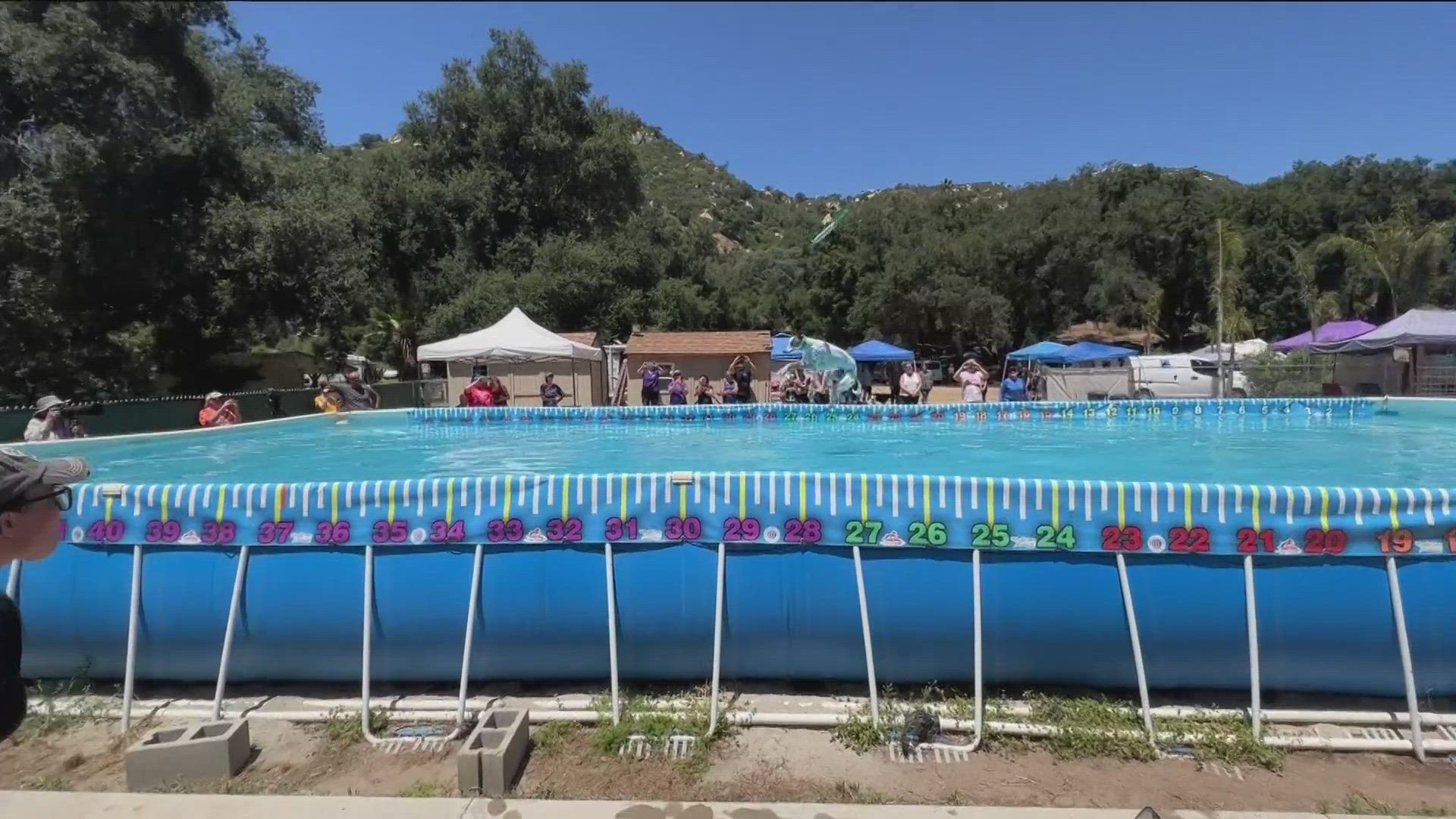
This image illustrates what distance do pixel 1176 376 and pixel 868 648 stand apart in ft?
83.5

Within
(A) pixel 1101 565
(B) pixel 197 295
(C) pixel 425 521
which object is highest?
(B) pixel 197 295

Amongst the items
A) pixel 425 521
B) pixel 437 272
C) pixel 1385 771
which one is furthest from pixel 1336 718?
pixel 437 272

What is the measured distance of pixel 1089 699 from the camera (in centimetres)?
445

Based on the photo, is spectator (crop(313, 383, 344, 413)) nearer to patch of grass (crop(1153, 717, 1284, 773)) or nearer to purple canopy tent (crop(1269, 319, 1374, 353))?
patch of grass (crop(1153, 717, 1284, 773))

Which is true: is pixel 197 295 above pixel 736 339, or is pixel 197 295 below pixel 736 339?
above

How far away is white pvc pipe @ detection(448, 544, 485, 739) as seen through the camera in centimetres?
432

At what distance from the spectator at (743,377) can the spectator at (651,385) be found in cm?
192

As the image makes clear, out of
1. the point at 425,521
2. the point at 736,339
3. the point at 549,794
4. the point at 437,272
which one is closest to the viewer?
the point at 549,794

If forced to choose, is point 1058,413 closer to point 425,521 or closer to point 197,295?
point 425,521

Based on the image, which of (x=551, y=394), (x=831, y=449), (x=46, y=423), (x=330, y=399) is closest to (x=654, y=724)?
(x=831, y=449)

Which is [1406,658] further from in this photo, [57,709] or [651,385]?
[651,385]

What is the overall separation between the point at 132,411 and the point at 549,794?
51.7 ft

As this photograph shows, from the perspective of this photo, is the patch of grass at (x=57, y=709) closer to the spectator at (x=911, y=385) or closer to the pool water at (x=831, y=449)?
the pool water at (x=831, y=449)

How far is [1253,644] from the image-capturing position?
4176 millimetres
